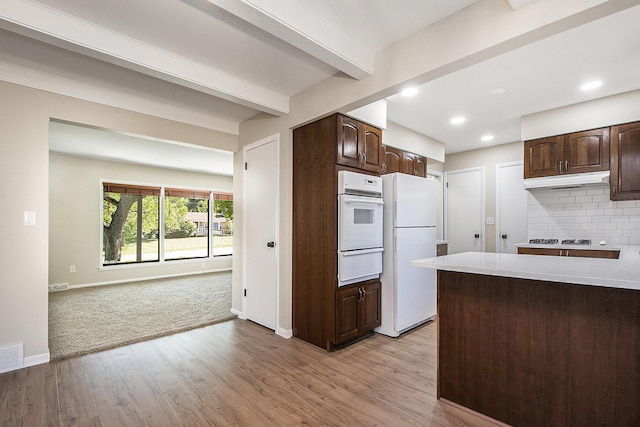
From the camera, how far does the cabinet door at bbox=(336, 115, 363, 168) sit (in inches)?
113

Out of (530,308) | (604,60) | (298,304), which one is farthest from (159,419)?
(604,60)

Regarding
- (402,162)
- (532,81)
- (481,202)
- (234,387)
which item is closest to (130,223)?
(234,387)

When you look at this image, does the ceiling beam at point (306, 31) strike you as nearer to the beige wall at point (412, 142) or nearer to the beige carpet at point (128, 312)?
the beige wall at point (412, 142)

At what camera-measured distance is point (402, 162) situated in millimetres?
4293

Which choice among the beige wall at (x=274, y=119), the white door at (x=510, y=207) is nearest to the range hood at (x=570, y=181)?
the white door at (x=510, y=207)

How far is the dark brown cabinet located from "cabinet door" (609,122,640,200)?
84.7 inches

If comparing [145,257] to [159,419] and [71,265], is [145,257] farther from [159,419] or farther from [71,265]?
[159,419]

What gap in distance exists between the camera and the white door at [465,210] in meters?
5.46

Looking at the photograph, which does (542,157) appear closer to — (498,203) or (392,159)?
(498,203)

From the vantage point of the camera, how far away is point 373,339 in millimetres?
3146

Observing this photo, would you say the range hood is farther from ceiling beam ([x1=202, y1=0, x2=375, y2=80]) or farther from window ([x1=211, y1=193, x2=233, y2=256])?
window ([x1=211, y1=193, x2=233, y2=256])

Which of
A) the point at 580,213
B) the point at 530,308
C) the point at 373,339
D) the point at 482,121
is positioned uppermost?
the point at 482,121

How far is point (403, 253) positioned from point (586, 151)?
8.22 ft

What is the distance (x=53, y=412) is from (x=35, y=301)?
3.54 feet
